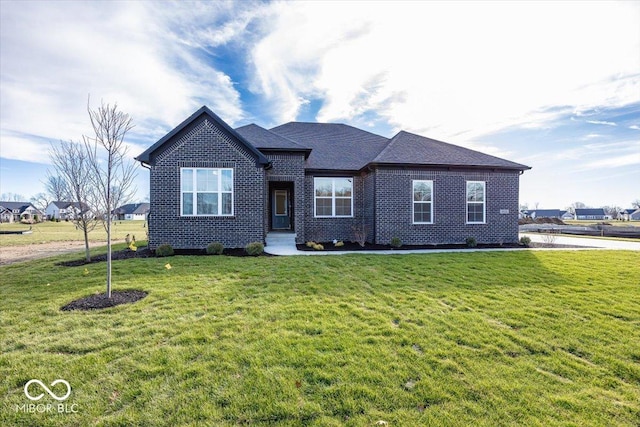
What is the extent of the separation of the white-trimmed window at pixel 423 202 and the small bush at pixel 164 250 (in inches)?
418

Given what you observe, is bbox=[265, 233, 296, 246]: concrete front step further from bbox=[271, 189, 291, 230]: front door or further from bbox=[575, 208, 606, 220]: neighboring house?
bbox=[575, 208, 606, 220]: neighboring house

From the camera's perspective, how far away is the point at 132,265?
8.74 m

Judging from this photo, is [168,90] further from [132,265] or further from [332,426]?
[332,426]

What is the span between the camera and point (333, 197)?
48.0ft

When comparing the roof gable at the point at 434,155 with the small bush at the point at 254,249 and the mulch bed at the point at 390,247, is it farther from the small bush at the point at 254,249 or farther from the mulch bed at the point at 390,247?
the small bush at the point at 254,249

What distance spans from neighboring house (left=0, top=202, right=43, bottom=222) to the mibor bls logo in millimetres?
89808

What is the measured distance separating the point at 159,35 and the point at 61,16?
2.80 meters

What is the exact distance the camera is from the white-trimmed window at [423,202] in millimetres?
13805

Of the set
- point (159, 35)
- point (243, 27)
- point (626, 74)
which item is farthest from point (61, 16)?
point (626, 74)

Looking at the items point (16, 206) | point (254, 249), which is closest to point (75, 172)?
point (254, 249)

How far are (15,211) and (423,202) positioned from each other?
106466 millimetres

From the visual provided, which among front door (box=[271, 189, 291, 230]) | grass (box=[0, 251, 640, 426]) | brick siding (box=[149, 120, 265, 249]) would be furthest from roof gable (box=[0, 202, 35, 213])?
grass (box=[0, 251, 640, 426])

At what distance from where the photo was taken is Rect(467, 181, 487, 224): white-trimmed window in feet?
46.7

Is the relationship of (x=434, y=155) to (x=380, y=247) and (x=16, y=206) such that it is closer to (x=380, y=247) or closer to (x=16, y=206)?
(x=380, y=247)
